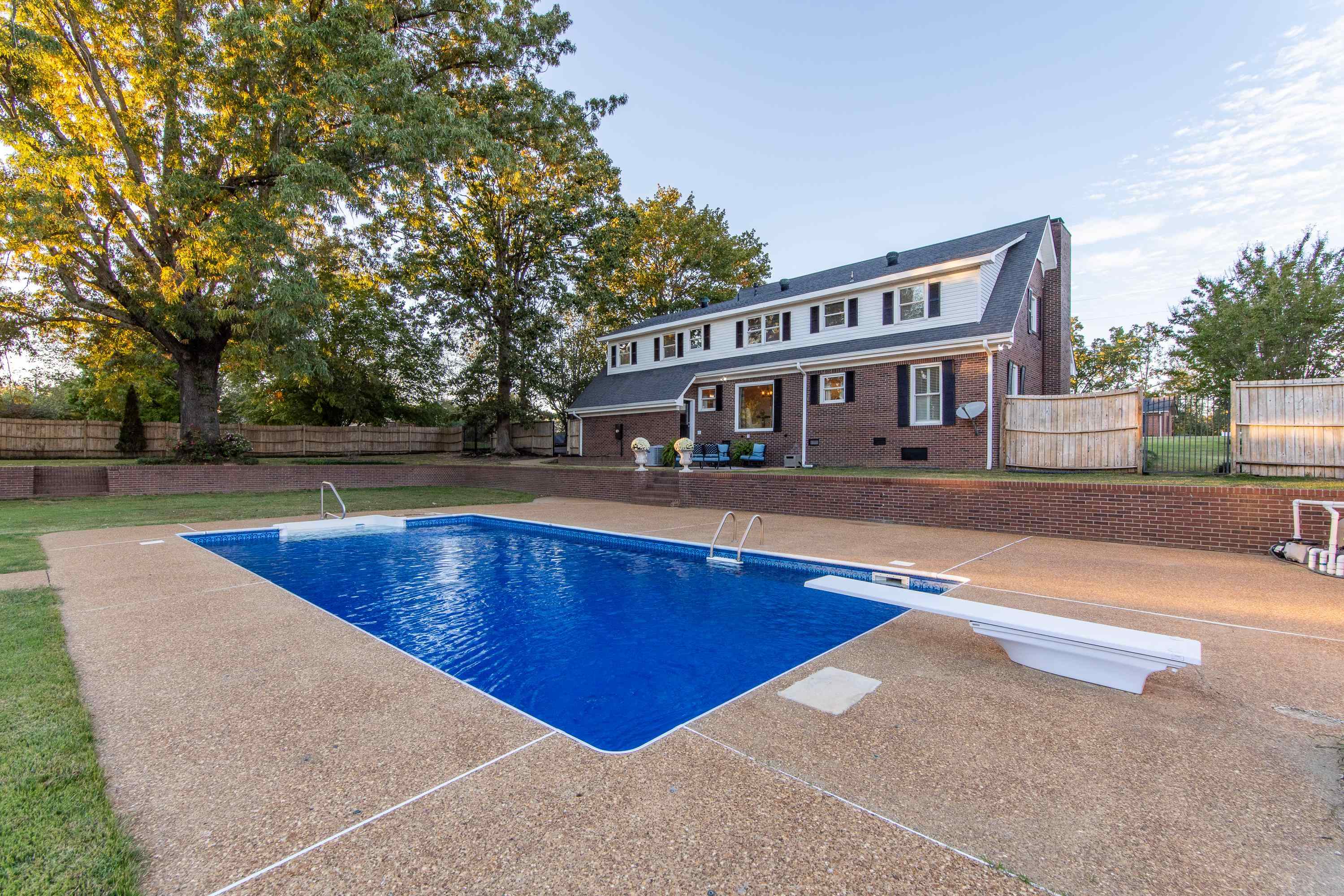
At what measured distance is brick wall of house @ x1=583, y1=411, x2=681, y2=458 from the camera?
18.5 metres

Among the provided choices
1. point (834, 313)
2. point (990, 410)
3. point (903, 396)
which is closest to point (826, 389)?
point (903, 396)

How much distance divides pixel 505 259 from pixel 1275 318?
94.9 ft

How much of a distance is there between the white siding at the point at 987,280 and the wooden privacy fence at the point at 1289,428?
214 inches

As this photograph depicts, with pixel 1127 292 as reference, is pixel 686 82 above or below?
above

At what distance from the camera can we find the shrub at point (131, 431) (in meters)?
19.7

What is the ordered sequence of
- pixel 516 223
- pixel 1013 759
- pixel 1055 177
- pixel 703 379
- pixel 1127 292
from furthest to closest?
pixel 1127 292
pixel 516 223
pixel 703 379
pixel 1055 177
pixel 1013 759

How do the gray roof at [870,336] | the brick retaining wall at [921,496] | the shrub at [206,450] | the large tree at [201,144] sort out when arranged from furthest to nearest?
the shrub at [206,450] < the gray roof at [870,336] < the large tree at [201,144] < the brick retaining wall at [921,496]

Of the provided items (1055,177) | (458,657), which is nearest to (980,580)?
(458,657)

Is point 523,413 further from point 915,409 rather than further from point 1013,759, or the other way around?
point 1013,759

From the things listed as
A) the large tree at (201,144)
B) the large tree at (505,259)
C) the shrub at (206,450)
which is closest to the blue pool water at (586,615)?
the large tree at (201,144)

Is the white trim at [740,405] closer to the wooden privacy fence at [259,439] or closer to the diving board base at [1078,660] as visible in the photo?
the wooden privacy fence at [259,439]

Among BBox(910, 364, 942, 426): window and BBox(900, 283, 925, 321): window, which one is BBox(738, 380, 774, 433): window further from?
BBox(910, 364, 942, 426): window

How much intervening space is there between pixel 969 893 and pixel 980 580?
4.67 meters

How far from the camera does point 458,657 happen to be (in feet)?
13.7
